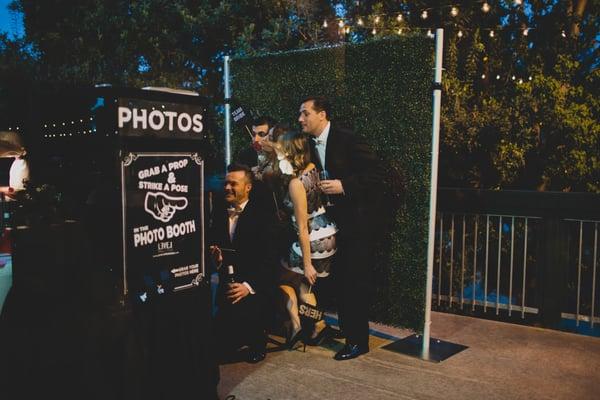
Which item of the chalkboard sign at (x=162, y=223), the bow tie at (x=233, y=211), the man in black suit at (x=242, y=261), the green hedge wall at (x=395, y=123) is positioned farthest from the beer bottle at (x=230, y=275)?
the green hedge wall at (x=395, y=123)

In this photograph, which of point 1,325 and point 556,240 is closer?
point 1,325

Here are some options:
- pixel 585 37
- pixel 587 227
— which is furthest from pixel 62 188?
pixel 585 37

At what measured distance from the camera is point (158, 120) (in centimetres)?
266

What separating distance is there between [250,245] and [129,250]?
147 centimetres

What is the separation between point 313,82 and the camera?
482cm

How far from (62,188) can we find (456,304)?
155 inches

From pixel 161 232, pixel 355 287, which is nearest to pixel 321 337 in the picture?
pixel 355 287

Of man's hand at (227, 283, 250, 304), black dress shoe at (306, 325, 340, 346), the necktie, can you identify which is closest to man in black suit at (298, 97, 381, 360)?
black dress shoe at (306, 325, 340, 346)

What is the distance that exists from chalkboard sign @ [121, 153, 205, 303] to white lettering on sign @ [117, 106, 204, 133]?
130 millimetres

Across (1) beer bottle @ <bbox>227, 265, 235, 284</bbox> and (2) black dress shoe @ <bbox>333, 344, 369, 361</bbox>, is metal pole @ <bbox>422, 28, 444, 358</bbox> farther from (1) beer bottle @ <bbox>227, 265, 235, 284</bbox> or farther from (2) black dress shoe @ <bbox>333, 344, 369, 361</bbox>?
(1) beer bottle @ <bbox>227, 265, 235, 284</bbox>

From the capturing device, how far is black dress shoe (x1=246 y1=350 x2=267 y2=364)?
4125mm

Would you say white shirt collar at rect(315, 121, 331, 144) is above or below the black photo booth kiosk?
above

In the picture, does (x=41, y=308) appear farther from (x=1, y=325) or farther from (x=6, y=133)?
(x=6, y=133)

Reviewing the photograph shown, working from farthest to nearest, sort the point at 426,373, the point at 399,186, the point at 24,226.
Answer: the point at 399,186 → the point at 426,373 → the point at 24,226
